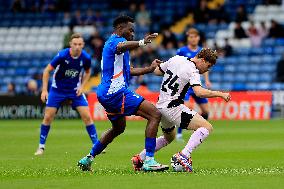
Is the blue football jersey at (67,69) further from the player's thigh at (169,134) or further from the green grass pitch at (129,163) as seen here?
the player's thigh at (169,134)

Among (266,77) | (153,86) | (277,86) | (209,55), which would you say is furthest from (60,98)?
(153,86)

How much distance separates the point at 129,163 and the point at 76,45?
3769 mm

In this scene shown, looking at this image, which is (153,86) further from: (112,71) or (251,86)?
(112,71)

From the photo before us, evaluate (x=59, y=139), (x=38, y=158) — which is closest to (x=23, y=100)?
(x=59, y=139)

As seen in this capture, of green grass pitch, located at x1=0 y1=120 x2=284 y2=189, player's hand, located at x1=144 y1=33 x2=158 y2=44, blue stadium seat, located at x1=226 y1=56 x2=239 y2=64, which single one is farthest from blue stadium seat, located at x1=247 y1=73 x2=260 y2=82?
player's hand, located at x1=144 y1=33 x2=158 y2=44

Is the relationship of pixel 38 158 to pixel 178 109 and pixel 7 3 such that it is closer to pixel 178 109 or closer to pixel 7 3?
pixel 178 109

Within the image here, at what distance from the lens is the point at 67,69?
57.8ft

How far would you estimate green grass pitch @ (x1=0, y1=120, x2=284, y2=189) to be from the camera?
35.7ft

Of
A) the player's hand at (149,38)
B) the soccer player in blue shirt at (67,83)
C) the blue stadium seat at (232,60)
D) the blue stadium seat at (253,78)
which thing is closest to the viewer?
the player's hand at (149,38)

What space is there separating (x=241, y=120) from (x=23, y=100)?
27.0 ft

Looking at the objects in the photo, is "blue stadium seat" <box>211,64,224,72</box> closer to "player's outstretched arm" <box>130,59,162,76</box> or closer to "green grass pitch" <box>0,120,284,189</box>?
"green grass pitch" <box>0,120,284,189</box>

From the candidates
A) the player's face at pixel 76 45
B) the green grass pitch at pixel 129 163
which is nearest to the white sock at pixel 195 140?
the green grass pitch at pixel 129 163

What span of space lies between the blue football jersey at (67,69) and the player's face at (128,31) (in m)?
4.80

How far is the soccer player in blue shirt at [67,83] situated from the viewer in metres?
17.4
